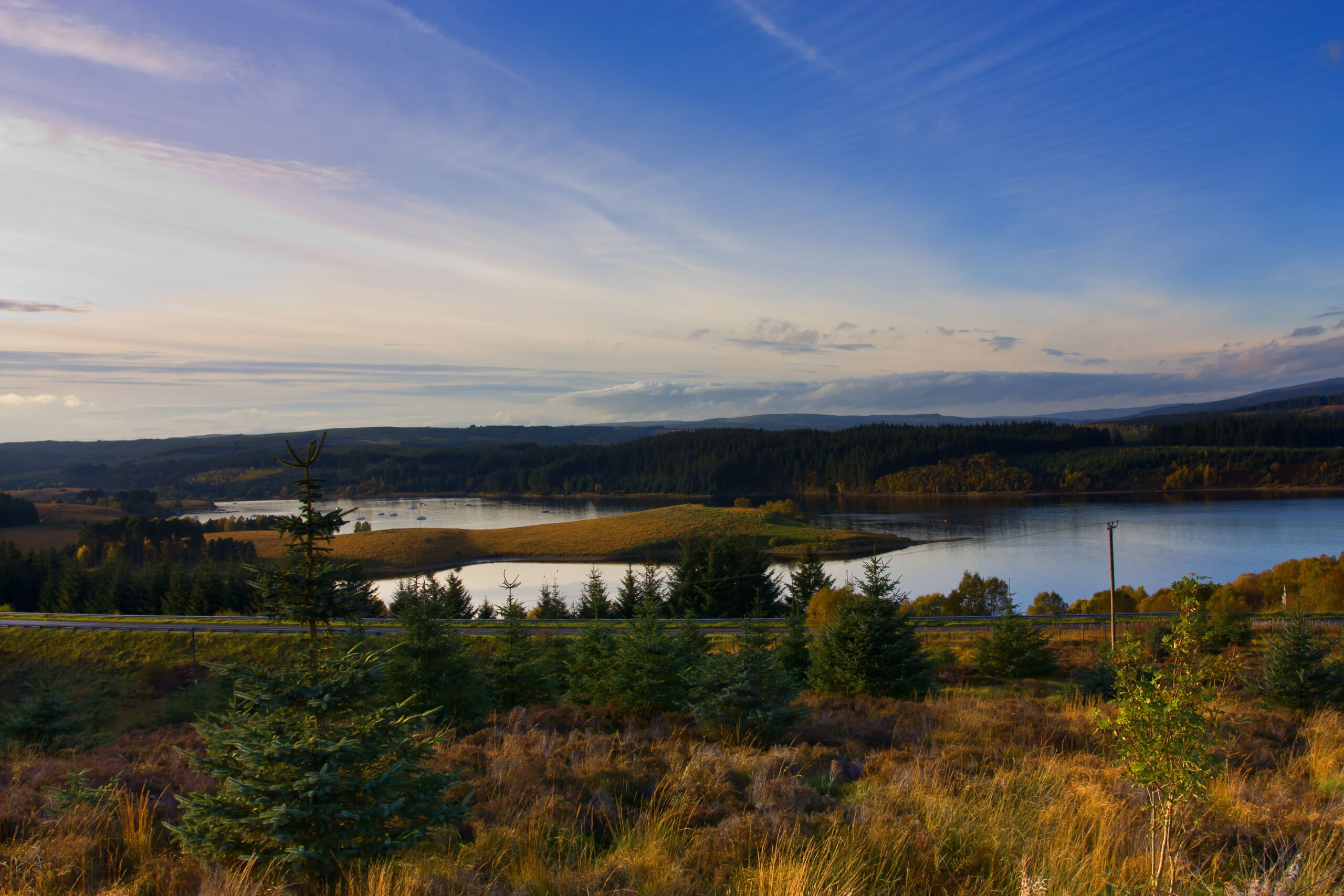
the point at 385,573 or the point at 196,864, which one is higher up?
the point at 196,864

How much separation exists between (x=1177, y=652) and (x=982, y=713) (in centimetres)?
685

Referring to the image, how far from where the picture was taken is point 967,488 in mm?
117688

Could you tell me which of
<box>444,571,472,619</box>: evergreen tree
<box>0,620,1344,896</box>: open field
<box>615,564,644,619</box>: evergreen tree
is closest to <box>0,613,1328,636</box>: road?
<box>444,571,472,619</box>: evergreen tree

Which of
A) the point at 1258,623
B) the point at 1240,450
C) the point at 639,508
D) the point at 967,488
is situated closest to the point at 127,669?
the point at 1258,623

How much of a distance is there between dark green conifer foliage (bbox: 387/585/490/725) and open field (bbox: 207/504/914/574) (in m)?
50.6


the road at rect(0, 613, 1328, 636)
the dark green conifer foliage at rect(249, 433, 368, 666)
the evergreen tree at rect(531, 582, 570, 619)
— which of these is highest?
the dark green conifer foliage at rect(249, 433, 368, 666)

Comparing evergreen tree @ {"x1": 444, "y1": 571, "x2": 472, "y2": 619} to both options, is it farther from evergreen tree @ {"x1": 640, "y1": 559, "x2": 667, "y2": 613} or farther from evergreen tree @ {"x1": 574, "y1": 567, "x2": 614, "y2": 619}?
evergreen tree @ {"x1": 640, "y1": 559, "x2": 667, "y2": 613}

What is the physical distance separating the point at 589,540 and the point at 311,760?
70.8 metres

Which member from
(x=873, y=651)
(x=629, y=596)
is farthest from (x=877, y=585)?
(x=629, y=596)

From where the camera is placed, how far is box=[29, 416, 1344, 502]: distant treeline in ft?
360

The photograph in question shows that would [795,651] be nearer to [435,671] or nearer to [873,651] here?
[873,651]

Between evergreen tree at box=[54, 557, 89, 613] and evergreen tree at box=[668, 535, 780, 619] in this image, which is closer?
evergreen tree at box=[668, 535, 780, 619]

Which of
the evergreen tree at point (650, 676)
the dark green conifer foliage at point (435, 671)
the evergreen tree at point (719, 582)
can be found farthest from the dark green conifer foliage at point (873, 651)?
the evergreen tree at point (719, 582)

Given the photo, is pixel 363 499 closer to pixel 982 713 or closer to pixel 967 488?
pixel 967 488
